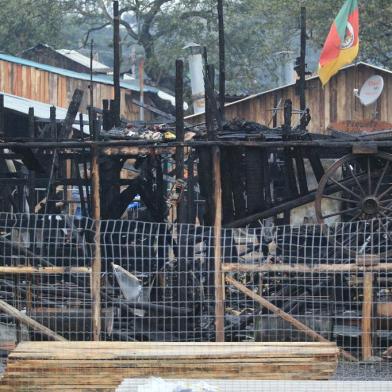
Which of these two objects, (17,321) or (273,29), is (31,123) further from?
(273,29)

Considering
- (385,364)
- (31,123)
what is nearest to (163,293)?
(385,364)

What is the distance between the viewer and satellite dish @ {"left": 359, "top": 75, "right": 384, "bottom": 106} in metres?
26.1

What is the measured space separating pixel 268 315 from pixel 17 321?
295 centimetres

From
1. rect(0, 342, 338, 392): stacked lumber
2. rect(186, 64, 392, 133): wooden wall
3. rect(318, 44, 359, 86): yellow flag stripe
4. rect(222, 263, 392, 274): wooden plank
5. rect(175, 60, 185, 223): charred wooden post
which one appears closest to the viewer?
rect(0, 342, 338, 392): stacked lumber

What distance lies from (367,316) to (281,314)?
3.26 ft

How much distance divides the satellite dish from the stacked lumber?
53.1ft

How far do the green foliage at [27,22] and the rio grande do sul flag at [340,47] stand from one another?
2776cm

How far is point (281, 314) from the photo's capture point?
12453 mm

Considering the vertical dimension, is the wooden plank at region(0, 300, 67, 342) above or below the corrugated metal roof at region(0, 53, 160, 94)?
below

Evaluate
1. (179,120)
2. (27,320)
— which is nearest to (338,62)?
(179,120)

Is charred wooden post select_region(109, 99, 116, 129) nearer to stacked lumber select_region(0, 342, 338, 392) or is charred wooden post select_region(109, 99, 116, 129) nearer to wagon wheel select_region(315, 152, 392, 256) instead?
wagon wheel select_region(315, 152, 392, 256)

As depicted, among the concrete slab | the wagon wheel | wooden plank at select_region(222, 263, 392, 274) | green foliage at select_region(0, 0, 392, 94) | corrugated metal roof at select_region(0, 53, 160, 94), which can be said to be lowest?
the concrete slab

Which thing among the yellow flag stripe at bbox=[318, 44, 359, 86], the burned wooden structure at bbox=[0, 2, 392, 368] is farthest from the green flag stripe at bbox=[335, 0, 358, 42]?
the burned wooden structure at bbox=[0, 2, 392, 368]

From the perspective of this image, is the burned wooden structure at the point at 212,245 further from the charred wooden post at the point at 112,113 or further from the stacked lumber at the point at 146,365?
the charred wooden post at the point at 112,113
